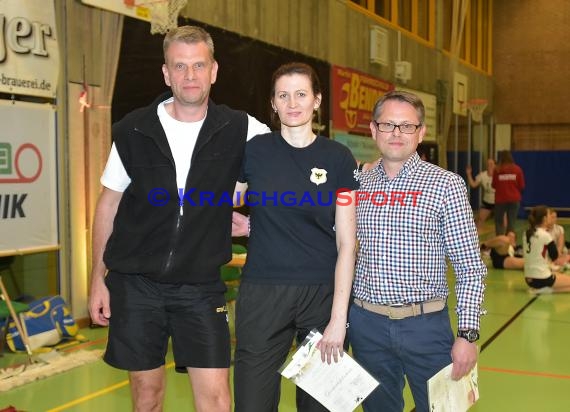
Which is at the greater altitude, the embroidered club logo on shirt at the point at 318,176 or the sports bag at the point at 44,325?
the embroidered club logo on shirt at the point at 318,176

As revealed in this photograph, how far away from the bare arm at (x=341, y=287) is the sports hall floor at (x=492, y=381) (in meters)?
2.06

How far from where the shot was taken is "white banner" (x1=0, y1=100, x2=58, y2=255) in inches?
241

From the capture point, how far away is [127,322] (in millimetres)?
2756

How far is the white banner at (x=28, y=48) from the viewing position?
600 cm

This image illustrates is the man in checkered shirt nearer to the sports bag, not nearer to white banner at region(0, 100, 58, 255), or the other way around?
the sports bag

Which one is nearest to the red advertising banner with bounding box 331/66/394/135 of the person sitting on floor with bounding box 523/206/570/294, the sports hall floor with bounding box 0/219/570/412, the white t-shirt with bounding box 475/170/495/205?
the white t-shirt with bounding box 475/170/495/205

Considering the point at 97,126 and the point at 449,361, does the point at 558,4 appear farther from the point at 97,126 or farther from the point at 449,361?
the point at 449,361

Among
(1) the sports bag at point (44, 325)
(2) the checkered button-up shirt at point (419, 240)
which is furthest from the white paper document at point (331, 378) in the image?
(1) the sports bag at point (44, 325)

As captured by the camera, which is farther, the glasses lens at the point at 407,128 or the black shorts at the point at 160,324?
the black shorts at the point at 160,324

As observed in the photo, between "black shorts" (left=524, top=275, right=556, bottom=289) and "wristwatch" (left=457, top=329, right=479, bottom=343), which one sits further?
"black shorts" (left=524, top=275, right=556, bottom=289)

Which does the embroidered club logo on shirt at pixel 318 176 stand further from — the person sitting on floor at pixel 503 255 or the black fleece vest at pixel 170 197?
the person sitting on floor at pixel 503 255

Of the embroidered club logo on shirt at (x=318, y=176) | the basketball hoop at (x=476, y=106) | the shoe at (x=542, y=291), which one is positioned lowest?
the shoe at (x=542, y=291)

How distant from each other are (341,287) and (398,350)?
1.15 feet

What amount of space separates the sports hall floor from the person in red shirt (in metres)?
5.83
